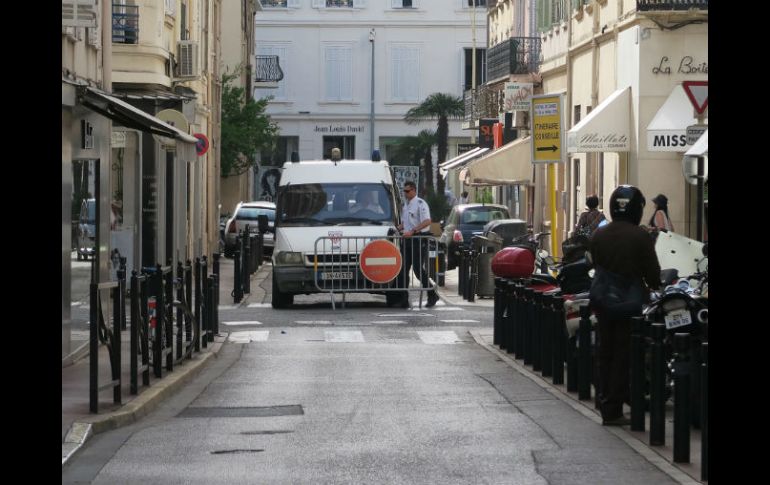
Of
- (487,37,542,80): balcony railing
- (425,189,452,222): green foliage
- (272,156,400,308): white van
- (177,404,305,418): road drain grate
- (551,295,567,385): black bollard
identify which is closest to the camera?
(177,404,305,418): road drain grate

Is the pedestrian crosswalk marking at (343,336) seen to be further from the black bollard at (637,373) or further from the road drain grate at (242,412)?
the black bollard at (637,373)

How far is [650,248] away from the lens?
12.0 m

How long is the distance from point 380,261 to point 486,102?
95.6 feet

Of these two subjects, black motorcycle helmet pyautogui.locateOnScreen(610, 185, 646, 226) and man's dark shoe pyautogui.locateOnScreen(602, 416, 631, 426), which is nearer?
man's dark shoe pyautogui.locateOnScreen(602, 416, 631, 426)

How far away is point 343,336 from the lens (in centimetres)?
2116

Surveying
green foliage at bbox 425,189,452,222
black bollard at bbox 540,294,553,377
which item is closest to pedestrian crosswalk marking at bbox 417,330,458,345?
black bollard at bbox 540,294,553,377

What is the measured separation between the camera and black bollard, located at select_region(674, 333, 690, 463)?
33.0ft

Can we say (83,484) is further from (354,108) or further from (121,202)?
(354,108)

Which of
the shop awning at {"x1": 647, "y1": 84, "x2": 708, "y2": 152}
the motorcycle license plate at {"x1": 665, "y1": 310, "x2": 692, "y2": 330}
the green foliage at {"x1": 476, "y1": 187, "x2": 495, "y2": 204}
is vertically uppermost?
the shop awning at {"x1": 647, "y1": 84, "x2": 708, "y2": 152}

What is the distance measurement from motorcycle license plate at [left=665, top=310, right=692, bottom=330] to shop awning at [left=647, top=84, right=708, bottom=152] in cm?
1707

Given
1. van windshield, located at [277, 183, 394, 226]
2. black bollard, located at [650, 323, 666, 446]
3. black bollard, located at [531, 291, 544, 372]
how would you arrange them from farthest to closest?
van windshield, located at [277, 183, 394, 226] → black bollard, located at [531, 291, 544, 372] → black bollard, located at [650, 323, 666, 446]

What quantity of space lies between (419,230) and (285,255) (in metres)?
2.19

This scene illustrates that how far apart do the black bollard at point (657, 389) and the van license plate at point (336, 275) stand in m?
14.8

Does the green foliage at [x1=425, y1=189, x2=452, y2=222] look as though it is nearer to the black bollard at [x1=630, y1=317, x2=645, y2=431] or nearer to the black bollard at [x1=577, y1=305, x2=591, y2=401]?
the black bollard at [x1=577, y1=305, x2=591, y2=401]
